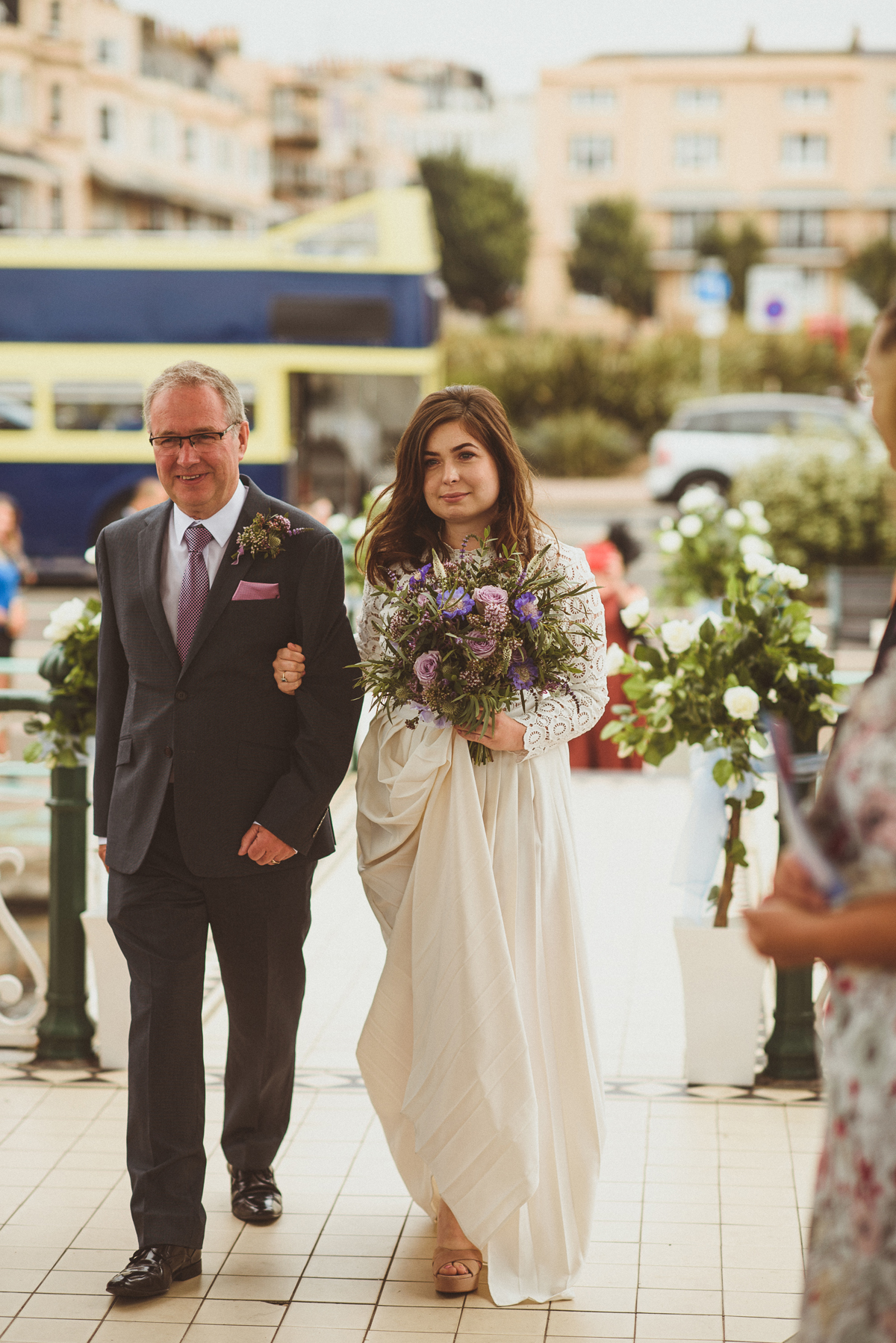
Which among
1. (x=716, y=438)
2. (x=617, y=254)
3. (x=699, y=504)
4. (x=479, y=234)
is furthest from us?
(x=479, y=234)

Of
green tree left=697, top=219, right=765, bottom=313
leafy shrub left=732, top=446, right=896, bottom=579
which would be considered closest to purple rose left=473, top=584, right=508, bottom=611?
leafy shrub left=732, top=446, right=896, bottom=579

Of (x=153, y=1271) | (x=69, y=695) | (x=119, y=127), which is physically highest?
(x=119, y=127)

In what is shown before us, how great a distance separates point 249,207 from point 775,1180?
58.7 metres

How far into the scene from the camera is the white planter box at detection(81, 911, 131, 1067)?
14.5 feet

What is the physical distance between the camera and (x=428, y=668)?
303 cm

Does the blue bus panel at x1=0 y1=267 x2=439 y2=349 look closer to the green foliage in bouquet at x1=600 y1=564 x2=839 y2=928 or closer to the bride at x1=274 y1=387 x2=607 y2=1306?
the green foliage in bouquet at x1=600 y1=564 x2=839 y2=928

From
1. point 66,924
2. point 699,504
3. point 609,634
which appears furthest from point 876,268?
point 66,924

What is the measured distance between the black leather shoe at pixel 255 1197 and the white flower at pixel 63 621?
5.42 feet

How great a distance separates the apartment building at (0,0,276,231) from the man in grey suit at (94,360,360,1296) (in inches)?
1625

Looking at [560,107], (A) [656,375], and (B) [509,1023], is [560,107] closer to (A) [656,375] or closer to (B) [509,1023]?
(A) [656,375]

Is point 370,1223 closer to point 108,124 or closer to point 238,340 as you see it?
point 238,340

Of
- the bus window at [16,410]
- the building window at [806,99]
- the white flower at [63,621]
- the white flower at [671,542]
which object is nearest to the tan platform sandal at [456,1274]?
the white flower at [63,621]

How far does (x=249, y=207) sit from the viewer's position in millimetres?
58594

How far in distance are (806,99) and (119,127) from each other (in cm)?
2605
